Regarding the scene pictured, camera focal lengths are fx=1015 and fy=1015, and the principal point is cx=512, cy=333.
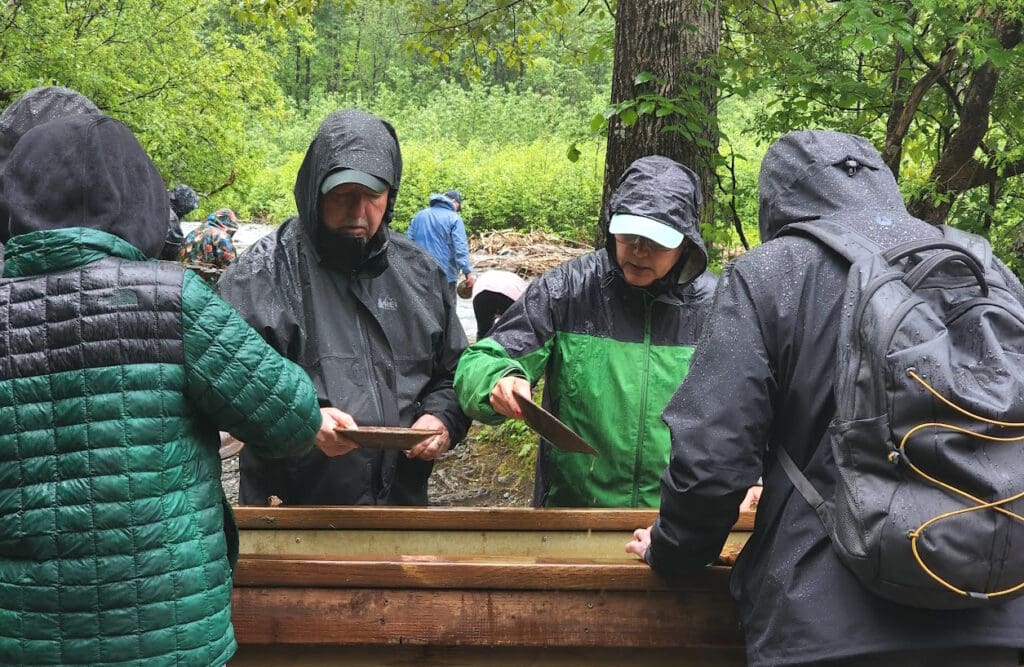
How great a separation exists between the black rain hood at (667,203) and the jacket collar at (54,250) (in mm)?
1458

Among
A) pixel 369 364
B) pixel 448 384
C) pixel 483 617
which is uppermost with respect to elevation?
pixel 369 364

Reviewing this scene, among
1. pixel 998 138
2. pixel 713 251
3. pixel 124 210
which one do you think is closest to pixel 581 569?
pixel 124 210

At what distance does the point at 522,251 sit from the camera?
17.0 meters

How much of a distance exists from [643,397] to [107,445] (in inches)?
60.8

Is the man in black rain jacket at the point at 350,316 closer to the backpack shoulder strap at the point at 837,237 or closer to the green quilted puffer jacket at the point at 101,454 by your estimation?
the green quilted puffer jacket at the point at 101,454

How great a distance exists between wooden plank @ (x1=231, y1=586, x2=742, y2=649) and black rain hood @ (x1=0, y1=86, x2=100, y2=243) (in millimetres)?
1578

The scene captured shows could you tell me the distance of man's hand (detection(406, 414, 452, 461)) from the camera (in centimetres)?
298

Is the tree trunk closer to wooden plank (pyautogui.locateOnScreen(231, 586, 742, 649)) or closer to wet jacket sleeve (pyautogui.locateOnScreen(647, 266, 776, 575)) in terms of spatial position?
wooden plank (pyautogui.locateOnScreen(231, 586, 742, 649))

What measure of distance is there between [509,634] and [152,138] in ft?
41.4

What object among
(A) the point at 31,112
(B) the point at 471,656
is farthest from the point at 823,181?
(A) the point at 31,112

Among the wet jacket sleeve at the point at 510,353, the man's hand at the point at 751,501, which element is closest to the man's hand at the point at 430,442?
the wet jacket sleeve at the point at 510,353

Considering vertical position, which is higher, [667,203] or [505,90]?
[667,203]

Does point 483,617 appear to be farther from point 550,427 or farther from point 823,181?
point 823,181

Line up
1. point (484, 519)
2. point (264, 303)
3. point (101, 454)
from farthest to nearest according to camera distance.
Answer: point (264, 303)
point (484, 519)
point (101, 454)
